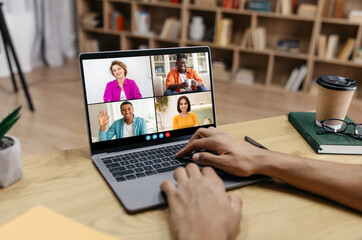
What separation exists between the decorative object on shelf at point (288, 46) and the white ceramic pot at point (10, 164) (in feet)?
11.3

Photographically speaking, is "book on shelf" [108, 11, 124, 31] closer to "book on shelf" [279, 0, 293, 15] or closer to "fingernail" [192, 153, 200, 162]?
"book on shelf" [279, 0, 293, 15]

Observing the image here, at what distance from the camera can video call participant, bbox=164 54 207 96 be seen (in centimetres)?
95

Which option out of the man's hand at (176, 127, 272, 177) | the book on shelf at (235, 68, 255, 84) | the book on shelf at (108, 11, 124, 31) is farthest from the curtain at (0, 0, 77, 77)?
the man's hand at (176, 127, 272, 177)

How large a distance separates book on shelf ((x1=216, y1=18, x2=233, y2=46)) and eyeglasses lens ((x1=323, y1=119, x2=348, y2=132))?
305 cm

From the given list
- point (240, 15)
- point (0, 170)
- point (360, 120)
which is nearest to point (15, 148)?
point (0, 170)

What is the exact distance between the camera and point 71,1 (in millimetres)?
4766

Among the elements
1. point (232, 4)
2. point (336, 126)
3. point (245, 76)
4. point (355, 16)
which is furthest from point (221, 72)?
point (336, 126)

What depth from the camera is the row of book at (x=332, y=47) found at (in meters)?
3.50

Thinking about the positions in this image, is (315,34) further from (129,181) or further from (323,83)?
(129,181)

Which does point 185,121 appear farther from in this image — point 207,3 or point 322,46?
point 207,3

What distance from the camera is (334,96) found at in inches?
40.0

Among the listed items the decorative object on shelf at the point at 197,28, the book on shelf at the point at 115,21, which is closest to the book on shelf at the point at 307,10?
the decorative object on shelf at the point at 197,28

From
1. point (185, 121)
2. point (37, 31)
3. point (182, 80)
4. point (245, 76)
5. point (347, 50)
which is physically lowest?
point (245, 76)

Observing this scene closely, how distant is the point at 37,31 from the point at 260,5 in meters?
2.60
